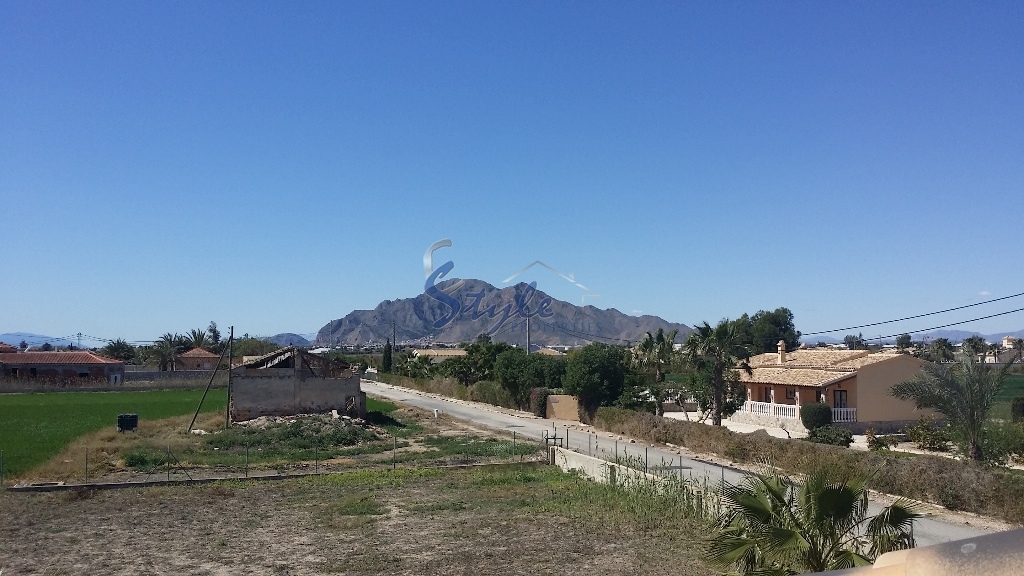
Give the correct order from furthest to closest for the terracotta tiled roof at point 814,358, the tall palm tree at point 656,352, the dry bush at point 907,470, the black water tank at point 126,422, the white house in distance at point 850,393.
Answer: the tall palm tree at point 656,352, the terracotta tiled roof at point 814,358, the white house in distance at point 850,393, the black water tank at point 126,422, the dry bush at point 907,470

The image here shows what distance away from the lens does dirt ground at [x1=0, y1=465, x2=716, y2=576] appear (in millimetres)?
14938

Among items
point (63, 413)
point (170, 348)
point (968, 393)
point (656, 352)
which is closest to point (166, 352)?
point (170, 348)

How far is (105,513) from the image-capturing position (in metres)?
→ 20.5

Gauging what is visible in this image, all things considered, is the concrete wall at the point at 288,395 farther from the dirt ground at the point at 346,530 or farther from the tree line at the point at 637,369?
the dirt ground at the point at 346,530

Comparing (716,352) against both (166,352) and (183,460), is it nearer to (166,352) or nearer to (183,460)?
(183,460)

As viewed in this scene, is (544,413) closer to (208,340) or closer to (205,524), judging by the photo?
(205,524)

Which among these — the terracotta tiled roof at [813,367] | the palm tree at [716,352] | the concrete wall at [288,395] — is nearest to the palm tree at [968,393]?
the palm tree at [716,352]

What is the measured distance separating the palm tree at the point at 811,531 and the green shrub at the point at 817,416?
29875 mm

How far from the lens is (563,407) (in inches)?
1980

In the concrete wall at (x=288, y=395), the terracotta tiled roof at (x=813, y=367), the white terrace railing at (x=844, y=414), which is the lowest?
the white terrace railing at (x=844, y=414)

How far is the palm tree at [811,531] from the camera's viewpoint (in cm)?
892

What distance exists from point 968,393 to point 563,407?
2882cm

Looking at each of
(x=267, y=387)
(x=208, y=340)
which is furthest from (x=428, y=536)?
(x=208, y=340)

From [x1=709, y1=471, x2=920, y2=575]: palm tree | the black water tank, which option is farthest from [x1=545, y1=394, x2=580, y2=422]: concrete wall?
[x1=709, y1=471, x2=920, y2=575]: palm tree
